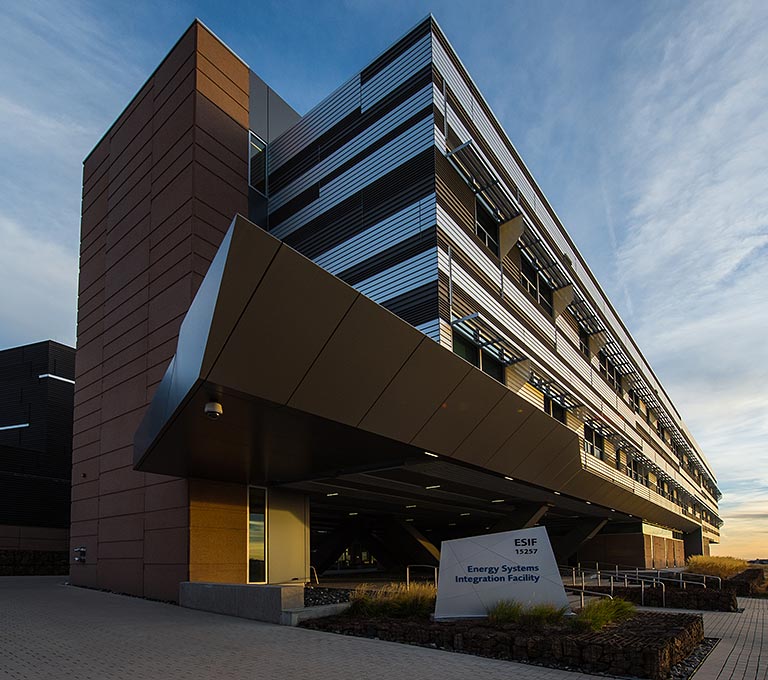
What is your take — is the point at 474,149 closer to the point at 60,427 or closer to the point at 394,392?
the point at 394,392

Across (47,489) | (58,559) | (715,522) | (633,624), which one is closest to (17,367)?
(47,489)

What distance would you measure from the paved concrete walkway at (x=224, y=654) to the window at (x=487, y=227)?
495 inches

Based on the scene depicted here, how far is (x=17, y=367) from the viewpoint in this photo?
4631 cm

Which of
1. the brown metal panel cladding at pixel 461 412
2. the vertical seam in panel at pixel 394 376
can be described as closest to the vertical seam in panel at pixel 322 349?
the vertical seam in panel at pixel 394 376

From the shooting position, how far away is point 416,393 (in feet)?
46.0

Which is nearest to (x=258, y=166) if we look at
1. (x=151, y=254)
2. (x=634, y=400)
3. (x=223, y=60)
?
(x=223, y=60)

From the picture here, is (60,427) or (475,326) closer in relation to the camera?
(475,326)

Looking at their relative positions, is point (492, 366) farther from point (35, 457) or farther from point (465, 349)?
point (35, 457)

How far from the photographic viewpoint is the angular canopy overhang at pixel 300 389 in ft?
32.9

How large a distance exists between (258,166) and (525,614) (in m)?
18.3

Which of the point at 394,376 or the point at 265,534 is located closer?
the point at 394,376

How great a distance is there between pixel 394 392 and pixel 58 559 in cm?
3241

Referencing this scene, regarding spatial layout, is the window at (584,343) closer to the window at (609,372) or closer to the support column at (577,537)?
the window at (609,372)

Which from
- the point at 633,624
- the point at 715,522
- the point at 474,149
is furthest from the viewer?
the point at 715,522
